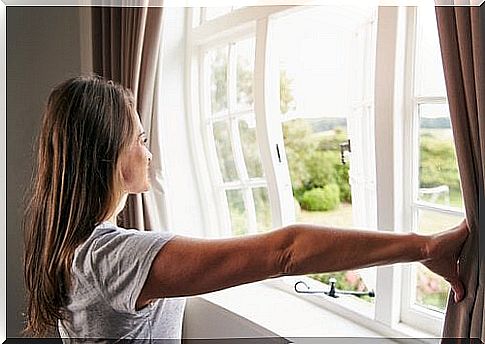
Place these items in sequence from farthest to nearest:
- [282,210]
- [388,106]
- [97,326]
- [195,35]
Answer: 1. [195,35]
2. [282,210]
3. [388,106]
4. [97,326]

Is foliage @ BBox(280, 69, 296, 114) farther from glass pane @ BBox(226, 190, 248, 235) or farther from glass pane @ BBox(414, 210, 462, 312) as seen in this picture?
glass pane @ BBox(414, 210, 462, 312)

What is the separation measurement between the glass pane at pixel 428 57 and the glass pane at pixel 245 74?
84 centimetres

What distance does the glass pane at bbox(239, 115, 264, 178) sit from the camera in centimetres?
274

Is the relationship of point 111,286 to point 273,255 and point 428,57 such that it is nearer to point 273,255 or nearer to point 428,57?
point 273,255

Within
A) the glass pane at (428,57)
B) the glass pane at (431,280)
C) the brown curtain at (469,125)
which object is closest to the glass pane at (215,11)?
the glass pane at (428,57)

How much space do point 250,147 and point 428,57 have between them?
97 centimetres

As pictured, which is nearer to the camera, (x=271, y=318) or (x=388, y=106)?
(x=388, y=106)

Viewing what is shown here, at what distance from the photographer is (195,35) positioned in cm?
281

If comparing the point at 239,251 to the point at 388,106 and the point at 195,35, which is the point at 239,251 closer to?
the point at 388,106

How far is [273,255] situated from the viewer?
4.93ft

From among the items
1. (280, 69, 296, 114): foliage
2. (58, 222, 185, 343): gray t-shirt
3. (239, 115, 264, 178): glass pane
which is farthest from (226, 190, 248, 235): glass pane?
(58, 222, 185, 343): gray t-shirt

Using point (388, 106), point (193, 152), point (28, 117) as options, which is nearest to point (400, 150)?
point (388, 106)

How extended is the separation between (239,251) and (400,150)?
689mm

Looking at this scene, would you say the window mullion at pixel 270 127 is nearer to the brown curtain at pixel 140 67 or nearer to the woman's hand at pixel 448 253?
the brown curtain at pixel 140 67
